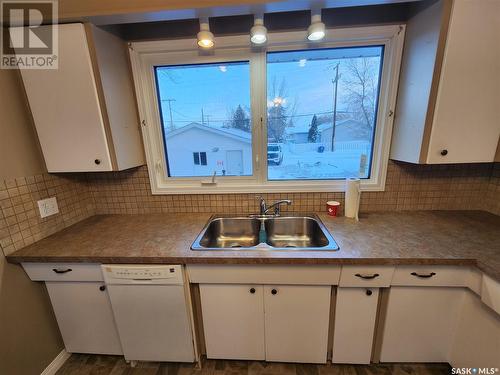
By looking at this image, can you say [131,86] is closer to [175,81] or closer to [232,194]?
[175,81]

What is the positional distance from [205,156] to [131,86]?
2.41ft

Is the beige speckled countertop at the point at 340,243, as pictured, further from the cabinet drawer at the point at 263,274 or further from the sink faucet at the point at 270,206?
the sink faucet at the point at 270,206

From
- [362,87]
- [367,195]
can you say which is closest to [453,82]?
[362,87]

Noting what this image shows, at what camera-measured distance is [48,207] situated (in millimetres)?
1419

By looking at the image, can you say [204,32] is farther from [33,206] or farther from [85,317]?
[85,317]

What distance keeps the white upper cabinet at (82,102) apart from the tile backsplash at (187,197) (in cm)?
24

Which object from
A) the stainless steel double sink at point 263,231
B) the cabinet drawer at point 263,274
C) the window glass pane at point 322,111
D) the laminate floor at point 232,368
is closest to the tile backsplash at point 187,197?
the stainless steel double sink at point 263,231

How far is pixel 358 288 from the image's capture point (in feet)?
3.88

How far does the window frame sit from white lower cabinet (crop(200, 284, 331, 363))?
0.74m

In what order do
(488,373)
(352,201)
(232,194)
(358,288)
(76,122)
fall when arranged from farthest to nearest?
(232,194)
(352,201)
(76,122)
(358,288)
(488,373)

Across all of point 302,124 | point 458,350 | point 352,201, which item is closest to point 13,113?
point 302,124

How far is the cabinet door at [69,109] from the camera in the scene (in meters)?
1.23

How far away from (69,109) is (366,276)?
1995 millimetres

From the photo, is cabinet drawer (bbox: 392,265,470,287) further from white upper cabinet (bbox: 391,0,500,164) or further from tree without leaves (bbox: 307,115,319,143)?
tree without leaves (bbox: 307,115,319,143)
